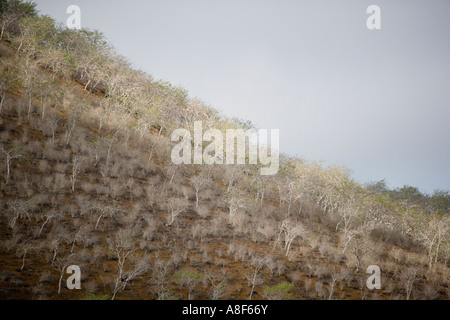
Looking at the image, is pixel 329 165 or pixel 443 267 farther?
pixel 329 165

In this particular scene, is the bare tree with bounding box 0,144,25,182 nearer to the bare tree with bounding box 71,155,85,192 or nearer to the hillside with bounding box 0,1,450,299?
the hillside with bounding box 0,1,450,299

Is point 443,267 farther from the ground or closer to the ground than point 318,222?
closer to the ground

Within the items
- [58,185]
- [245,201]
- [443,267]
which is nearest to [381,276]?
[443,267]

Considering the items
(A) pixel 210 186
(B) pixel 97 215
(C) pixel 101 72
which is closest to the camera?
(B) pixel 97 215

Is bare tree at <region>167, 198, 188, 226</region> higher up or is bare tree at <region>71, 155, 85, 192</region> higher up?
bare tree at <region>71, 155, 85, 192</region>

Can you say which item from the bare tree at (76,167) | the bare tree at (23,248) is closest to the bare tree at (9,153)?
the bare tree at (76,167)

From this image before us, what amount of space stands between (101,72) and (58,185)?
26311 millimetres

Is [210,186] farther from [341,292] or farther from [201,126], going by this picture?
[341,292]

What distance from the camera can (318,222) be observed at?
2962 cm

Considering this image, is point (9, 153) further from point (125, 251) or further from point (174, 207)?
point (174, 207)

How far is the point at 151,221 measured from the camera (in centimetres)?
1727

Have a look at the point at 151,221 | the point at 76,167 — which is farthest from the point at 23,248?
the point at 76,167

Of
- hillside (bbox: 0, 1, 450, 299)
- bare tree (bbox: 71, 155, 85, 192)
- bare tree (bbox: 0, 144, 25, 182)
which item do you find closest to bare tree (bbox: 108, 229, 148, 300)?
hillside (bbox: 0, 1, 450, 299)

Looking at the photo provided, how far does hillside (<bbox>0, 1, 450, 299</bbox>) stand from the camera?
11805mm
